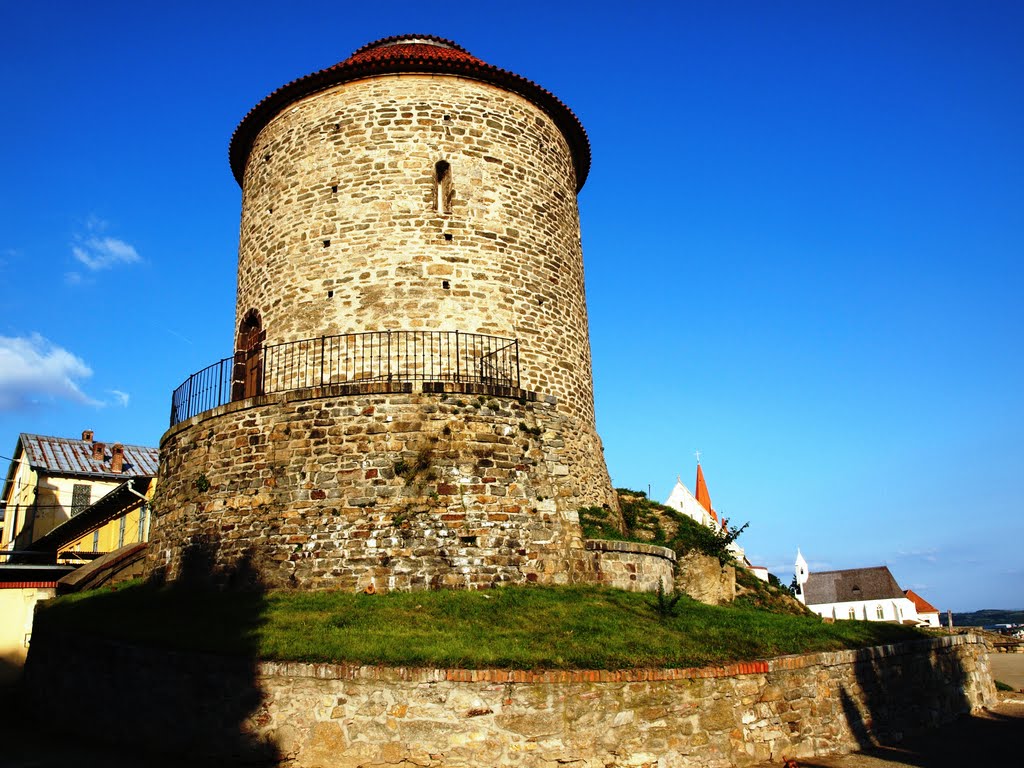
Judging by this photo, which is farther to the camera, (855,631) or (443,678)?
(855,631)

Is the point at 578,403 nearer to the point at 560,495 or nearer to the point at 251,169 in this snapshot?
the point at 560,495

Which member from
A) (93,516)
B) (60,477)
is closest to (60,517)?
(60,477)

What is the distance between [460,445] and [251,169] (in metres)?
9.40

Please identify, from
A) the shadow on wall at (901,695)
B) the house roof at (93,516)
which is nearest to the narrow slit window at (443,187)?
the shadow on wall at (901,695)

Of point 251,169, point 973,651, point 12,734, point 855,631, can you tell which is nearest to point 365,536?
point 12,734

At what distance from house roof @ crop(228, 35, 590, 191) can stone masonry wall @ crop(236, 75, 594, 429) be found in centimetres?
20

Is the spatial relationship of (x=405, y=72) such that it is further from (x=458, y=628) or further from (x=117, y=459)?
(x=117, y=459)

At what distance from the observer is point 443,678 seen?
8.89 meters

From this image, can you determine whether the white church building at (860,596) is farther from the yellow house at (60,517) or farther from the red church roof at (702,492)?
the yellow house at (60,517)

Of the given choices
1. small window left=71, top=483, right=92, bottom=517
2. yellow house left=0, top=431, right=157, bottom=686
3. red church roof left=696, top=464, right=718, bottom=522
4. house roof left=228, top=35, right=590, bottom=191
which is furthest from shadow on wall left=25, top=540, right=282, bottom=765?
red church roof left=696, top=464, right=718, bottom=522

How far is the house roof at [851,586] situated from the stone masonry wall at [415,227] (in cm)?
7564

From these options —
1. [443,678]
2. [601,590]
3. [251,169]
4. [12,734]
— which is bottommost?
[12,734]

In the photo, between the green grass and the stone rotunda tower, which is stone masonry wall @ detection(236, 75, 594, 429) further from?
the green grass

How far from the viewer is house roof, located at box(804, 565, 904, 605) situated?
8006cm
